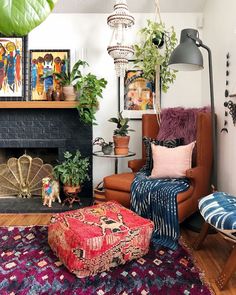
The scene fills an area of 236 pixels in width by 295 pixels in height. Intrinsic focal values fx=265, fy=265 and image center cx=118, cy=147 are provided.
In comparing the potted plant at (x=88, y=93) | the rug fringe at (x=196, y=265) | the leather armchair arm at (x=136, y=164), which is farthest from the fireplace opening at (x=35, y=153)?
the rug fringe at (x=196, y=265)

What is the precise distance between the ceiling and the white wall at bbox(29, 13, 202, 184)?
0.18ft

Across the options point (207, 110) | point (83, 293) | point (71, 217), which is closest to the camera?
point (83, 293)

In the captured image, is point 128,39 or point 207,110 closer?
point 207,110

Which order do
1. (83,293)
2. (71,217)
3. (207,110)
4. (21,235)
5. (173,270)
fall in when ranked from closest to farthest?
(83,293)
(173,270)
(71,217)
(21,235)
(207,110)

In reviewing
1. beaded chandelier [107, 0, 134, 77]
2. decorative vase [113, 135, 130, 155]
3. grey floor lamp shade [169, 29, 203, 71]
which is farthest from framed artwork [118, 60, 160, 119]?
grey floor lamp shade [169, 29, 203, 71]

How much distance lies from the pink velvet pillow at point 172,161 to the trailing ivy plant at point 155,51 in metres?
0.85

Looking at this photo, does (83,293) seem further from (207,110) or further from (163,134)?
(207,110)

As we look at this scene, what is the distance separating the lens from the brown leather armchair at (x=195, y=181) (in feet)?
7.10

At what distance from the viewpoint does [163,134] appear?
2748 mm

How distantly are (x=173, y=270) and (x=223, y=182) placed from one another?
3.61ft

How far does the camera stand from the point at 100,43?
3049 millimetres

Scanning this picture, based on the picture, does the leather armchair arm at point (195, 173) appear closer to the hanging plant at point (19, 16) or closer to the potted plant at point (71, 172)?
the potted plant at point (71, 172)

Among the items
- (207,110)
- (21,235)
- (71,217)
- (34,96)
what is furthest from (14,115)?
(207,110)

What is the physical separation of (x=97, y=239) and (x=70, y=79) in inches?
71.2
